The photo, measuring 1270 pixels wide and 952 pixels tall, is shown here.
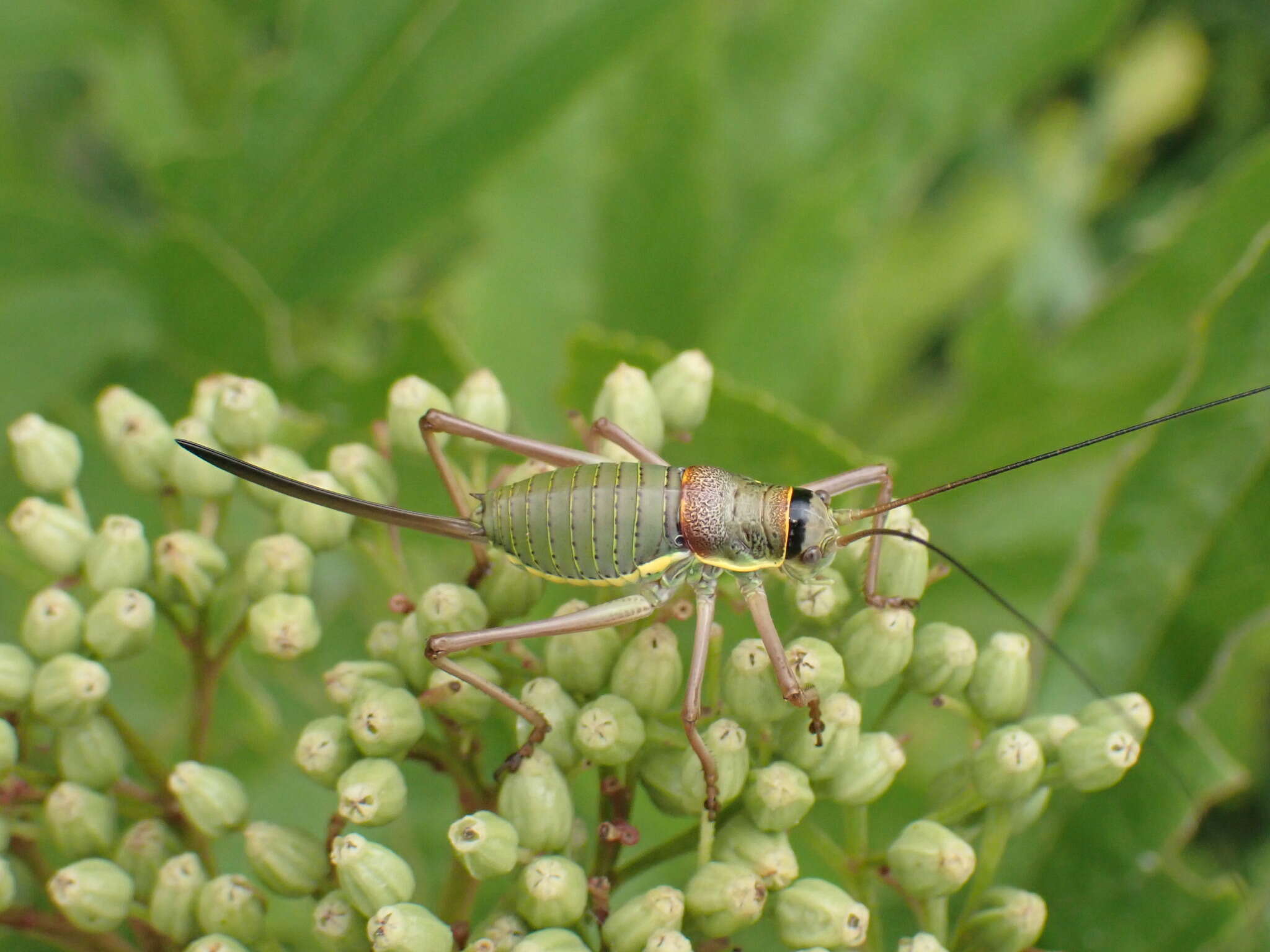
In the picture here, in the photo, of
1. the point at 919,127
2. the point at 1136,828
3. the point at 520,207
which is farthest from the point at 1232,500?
the point at 520,207

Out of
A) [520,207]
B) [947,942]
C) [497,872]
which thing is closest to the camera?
[497,872]

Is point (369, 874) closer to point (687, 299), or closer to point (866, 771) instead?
point (866, 771)

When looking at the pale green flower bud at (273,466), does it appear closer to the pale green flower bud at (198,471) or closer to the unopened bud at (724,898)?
the pale green flower bud at (198,471)

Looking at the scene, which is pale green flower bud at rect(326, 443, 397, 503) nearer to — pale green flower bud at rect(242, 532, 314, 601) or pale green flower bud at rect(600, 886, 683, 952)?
pale green flower bud at rect(242, 532, 314, 601)

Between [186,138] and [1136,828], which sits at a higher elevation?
[186,138]

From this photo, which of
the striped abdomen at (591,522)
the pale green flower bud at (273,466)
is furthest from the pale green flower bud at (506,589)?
the pale green flower bud at (273,466)

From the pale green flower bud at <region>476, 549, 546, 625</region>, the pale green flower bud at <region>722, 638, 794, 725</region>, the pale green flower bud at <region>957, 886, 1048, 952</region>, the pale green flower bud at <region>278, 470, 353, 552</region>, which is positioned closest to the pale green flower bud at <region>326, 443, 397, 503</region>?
the pale green flower bud at <region>278, 470, 353, 552</region>

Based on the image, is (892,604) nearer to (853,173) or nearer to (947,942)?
(947,942)
